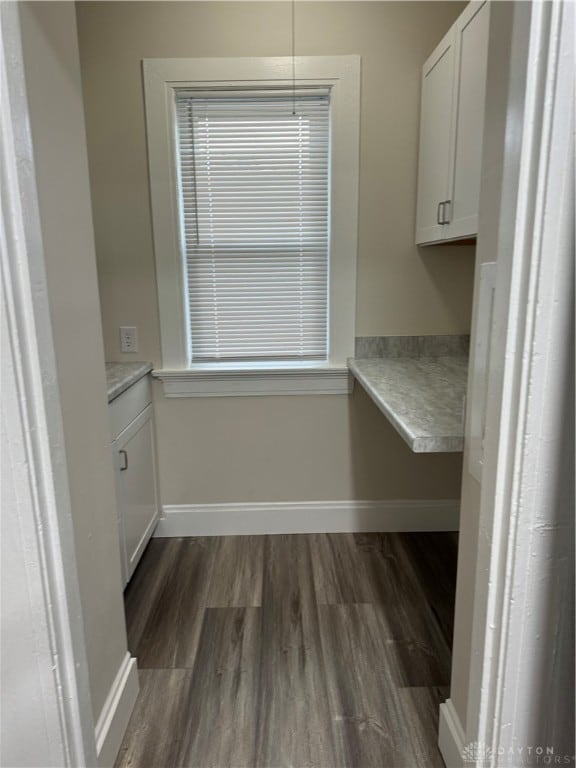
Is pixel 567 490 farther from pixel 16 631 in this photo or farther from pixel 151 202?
pixel 151 202

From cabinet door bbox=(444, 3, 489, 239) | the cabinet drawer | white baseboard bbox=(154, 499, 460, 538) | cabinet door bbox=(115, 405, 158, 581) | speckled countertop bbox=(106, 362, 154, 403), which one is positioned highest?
cabinet door bbox=(444, 3, 489, 239)

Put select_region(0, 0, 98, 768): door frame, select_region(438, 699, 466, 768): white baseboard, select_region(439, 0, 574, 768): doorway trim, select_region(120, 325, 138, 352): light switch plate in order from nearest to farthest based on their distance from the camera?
1. select_region(439, 0, 574, 768): doorway trim
2. select_region(0, 0, 98, 768): door frame
3. select_region(438, 699, 466, 768): white baseboard
4. select_region(120, 325, 138, 352): light switch plate

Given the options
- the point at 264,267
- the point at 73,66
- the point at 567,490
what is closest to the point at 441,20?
the point at 264,267

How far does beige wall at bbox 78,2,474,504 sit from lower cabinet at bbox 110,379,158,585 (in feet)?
0.41

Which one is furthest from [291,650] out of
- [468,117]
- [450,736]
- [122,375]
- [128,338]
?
[468,117]

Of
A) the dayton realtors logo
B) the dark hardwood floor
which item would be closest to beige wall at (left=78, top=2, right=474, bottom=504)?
the dark hardwood floor

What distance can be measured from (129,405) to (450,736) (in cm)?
156

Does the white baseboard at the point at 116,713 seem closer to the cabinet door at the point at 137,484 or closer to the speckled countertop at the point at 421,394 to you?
the cabinet door at the point at 137,484

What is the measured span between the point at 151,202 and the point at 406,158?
1.17m

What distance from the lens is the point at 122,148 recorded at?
216 cm

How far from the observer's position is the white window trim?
6.86 feet

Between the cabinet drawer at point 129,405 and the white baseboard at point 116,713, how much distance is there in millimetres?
770

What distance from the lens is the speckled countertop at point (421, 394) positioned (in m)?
1.31

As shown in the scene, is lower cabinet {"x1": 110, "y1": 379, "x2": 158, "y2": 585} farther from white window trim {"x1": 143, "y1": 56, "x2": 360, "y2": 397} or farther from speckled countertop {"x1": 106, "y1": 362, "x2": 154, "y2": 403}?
white window trim {"x1": 143, "y1": 56, "x2": 360, "y2": 397}
